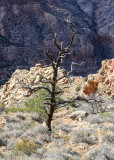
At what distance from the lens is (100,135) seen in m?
5.90

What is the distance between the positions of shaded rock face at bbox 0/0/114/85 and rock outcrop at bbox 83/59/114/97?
21.7m

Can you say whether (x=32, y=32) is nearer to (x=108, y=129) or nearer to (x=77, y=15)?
(x=77, y=15)

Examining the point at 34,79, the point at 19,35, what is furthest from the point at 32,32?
the point at 34,79

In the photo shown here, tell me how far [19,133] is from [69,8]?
188ft

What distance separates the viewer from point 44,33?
47.0m

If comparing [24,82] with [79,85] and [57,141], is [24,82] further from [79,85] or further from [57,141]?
[57,141]

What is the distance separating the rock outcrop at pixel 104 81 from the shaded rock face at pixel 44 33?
21.7m

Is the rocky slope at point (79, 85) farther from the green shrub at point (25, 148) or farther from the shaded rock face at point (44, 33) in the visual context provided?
the shaded rock face at point (44, 33)

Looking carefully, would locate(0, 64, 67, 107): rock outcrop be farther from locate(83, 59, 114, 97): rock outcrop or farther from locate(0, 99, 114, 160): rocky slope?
locate(0, 99, 114, 160): rocky slope

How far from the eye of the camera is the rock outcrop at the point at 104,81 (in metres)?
15.1

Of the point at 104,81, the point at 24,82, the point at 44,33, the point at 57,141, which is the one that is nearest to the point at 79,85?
the point at 104,81

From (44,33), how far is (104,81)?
34.9m

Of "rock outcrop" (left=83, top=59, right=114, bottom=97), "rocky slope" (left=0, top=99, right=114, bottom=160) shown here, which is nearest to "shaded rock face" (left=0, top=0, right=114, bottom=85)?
"rock outcrop" (left=83, top=59, right=114, bottom=97)

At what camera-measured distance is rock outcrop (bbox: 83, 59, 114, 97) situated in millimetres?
15148
